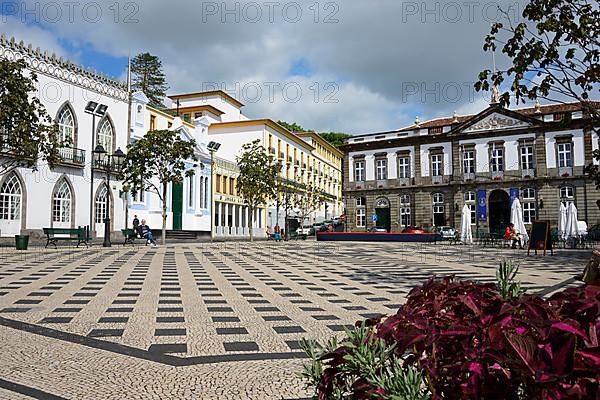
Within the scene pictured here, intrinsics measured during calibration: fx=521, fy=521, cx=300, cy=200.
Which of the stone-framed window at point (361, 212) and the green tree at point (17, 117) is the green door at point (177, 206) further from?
the green tree at point (17, 117)

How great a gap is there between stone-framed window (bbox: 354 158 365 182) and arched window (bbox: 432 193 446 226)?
7534 millimetres

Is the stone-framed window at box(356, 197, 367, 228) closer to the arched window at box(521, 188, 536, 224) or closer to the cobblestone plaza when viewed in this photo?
the arched window at box(521, 188, 536, 224)

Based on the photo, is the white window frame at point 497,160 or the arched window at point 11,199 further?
the white window frame at point 497,160

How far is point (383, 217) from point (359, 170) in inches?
208

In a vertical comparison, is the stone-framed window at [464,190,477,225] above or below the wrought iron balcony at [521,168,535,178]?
below

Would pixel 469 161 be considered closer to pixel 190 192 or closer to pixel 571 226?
pixel 571 226

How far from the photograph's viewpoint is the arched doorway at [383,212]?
4875 centimetres

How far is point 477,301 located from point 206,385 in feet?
8.30

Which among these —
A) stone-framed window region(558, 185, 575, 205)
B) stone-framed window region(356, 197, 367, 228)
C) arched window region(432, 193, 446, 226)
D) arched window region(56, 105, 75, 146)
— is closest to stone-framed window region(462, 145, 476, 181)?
arched window region(432, 193, 446, 226)

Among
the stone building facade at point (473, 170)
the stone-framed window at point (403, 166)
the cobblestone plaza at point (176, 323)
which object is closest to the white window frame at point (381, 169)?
the stone building facade at point (473, 170)

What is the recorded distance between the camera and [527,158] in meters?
42.6

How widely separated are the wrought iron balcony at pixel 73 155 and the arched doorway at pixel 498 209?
103ft

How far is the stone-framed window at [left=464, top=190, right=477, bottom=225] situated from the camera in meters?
44.0

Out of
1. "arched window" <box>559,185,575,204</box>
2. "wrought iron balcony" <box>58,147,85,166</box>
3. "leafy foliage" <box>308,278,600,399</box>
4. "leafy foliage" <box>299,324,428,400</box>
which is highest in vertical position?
"wrought iron balcony" <box>58,147,85,166</box>
